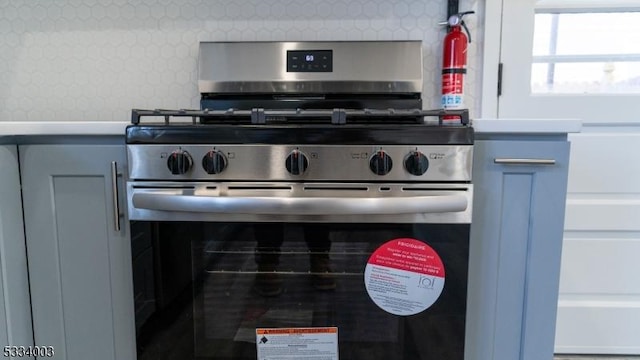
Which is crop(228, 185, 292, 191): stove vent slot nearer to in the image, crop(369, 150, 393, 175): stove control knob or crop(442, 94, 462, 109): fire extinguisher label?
crop(369, 150, 393, 175): stove control knob

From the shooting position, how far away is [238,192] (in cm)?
90

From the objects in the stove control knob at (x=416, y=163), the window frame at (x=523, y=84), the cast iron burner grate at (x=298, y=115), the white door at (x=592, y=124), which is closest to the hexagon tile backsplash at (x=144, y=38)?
the window frame at (x=523, y=84)

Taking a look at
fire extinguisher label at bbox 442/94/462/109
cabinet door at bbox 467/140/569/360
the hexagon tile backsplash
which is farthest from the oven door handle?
the hexagon tile backsplash

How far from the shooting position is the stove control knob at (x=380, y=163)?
0.88 m

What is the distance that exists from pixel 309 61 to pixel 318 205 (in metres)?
0.70

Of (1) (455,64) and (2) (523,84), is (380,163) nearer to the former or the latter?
(1) (455,64)

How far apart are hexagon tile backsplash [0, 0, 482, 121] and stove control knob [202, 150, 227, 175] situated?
2.30ft

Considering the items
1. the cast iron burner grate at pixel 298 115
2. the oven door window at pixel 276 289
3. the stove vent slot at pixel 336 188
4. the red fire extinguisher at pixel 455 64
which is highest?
the red fire extinguisher at pixel 455 64

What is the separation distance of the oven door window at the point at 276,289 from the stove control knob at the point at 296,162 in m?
0.13

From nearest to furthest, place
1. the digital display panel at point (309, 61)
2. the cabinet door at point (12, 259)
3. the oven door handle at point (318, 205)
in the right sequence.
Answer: the oven door handle at point (318, 205) → the cabinet door at point (12, 259) → the digital display panel at point (309, 61)

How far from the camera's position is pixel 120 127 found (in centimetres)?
94

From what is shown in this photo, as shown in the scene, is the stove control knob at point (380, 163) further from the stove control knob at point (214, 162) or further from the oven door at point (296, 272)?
the stove control knob at point (214, 162)

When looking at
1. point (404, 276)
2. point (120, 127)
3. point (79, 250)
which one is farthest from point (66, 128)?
point (404, 276)

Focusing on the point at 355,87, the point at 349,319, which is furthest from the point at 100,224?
the point at 355,87
